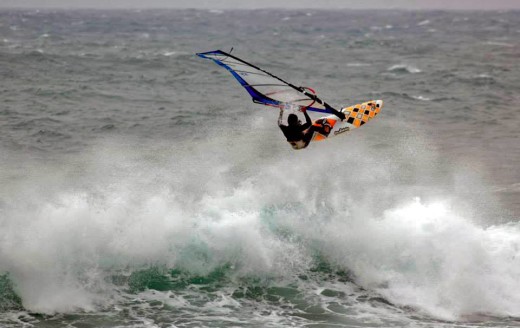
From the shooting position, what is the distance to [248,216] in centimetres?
1697

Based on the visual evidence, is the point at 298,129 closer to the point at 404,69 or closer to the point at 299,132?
the point at 299,132

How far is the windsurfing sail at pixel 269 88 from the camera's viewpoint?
12500 millimetres

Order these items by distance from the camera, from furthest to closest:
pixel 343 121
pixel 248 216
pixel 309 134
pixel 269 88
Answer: pixel 248 216 → pixel 343 121 → pixel 309 134 → pixel 269 88

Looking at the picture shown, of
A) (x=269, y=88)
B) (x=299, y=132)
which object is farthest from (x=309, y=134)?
(x=269, y=88)

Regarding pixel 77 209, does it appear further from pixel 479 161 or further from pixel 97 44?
pixel 97 44

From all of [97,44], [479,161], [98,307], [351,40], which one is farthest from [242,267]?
[351,40]

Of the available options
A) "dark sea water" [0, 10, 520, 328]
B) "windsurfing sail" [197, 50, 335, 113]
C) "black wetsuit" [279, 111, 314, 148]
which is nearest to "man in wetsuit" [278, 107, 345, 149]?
"black wetsuit" [279, 111, 314, 148]

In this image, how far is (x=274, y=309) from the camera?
14.4 meters

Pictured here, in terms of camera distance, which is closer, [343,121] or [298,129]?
[298,129]

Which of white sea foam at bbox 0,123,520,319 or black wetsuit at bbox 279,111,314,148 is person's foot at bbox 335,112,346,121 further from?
white sea foam at bbox 0,123,520,319

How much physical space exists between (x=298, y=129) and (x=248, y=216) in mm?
3886

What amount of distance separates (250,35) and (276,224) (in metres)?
61.9

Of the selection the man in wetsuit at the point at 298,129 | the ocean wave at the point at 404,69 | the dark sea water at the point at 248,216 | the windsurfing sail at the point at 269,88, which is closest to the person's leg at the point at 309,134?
the man in wetsuit at the point at 298,129

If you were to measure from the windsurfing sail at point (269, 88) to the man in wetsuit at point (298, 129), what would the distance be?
25 cm
